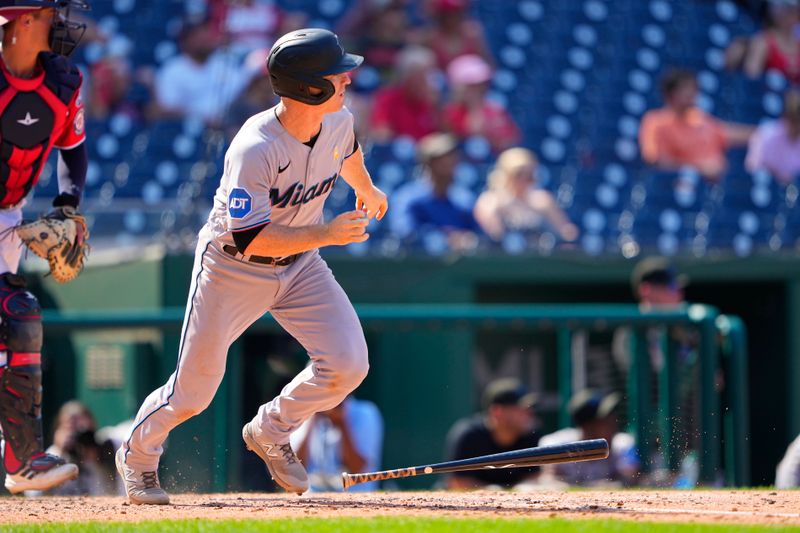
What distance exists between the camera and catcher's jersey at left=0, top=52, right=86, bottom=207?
15.8 feet

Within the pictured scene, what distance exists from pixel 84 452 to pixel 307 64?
3.16m

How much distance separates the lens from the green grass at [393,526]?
13.1ft

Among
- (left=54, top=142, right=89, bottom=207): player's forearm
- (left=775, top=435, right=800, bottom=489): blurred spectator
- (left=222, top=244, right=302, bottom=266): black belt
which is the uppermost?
(left=54, top=142, right=89, bottom=207): player's forearm

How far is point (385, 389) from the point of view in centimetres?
787

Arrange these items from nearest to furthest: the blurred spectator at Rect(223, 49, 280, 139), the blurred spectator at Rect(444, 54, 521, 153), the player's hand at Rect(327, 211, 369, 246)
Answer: the player's hand at Rect(327, 211, 369, 246) < the blurred spectator at Rect(223, 49, 280, 139) < the blurred spectator at Rect(444, 54, 521, 153)

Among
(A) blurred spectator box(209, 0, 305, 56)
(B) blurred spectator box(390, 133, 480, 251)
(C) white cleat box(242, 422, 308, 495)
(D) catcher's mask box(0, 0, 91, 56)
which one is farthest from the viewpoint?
(A) blurred spectator box(209, 0, 305, 56)

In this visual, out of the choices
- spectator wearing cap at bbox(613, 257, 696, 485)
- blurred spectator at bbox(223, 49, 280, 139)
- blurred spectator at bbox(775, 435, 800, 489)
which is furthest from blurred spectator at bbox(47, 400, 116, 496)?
blurred spectator at bbox(775, 435, 800, 489)

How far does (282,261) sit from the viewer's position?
183 inches

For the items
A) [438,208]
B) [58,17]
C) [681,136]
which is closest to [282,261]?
[58,17]

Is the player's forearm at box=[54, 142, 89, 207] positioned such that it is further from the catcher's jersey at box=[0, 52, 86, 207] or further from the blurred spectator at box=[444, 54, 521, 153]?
the blurred spectator at box=[444, 54, 521, 153]

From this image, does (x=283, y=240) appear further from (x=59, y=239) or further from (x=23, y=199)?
(x=23, y=199)

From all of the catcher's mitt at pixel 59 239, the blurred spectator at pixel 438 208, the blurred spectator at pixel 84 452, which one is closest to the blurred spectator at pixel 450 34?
the blurred spectator at pixel 438 208

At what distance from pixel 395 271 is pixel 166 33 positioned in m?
3.87

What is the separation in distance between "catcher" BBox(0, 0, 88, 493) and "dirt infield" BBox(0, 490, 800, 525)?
24 centimetres
